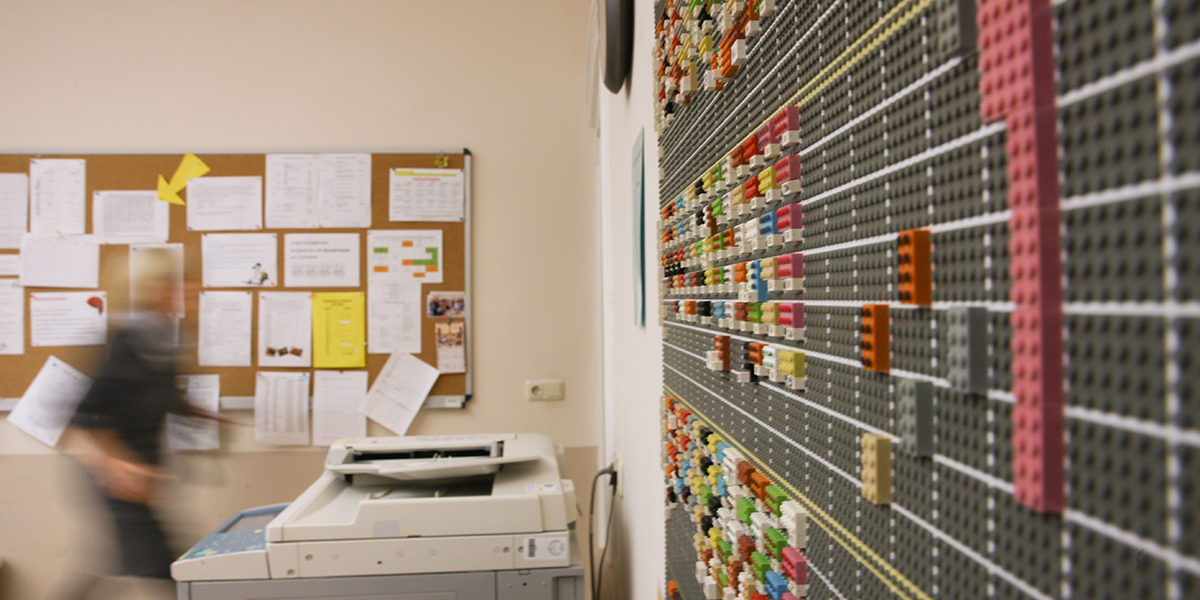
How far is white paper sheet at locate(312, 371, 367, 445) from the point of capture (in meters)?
2.46

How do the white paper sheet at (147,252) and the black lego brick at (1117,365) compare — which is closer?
the black lego brick at (1117,365)

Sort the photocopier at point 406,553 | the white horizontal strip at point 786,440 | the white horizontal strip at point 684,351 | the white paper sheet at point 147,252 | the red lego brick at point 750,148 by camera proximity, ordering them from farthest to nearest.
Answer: the white paper sheet at point 147,252 → the photocopier at point 406,553 → the white horizontal strip at point 684,351 → the red lego brick at point 750,148 → the white horizontal strip at point 786,440

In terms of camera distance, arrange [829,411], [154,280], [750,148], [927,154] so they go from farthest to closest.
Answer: [154,280], [750,148], [829,411], [927,154]

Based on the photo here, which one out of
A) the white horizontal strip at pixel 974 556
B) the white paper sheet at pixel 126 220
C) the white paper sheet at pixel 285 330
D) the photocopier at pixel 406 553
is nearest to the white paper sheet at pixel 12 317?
the white paper sheet at pixel 126 220

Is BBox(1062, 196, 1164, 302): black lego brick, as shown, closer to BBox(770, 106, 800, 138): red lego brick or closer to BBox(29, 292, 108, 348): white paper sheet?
BBox(770, 106, 800, 138): red lego brick

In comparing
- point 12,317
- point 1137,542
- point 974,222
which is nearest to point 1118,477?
point 1137,542

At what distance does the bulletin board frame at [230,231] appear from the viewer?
8.05 ft

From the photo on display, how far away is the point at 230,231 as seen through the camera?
2467 millimetres

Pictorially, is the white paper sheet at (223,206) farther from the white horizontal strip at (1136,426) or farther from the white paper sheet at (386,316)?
the white horizontal strip at (1136,426)

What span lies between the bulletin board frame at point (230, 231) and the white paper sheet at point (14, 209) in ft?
0.14

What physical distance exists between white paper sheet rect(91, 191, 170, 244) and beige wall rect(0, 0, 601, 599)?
0.64 ft

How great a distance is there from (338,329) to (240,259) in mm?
438

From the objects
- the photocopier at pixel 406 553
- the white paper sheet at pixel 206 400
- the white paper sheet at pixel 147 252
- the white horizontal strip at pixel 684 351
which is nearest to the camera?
the white horizontal strip at pixel 684 351

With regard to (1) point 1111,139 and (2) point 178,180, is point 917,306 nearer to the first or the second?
(1) point 1111,139
